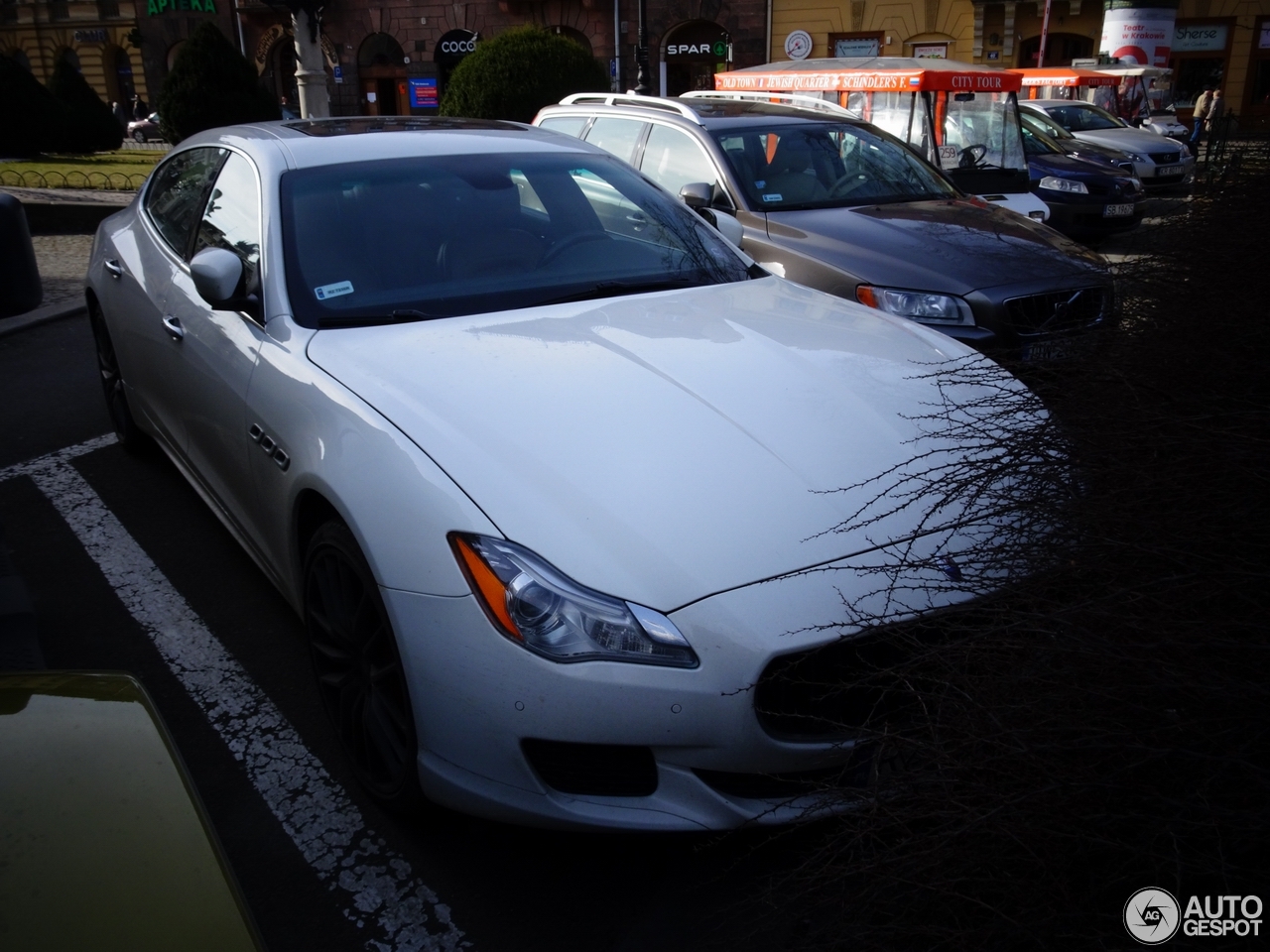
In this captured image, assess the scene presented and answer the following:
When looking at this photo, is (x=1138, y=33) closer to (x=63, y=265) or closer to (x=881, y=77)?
(x=881, y=77)

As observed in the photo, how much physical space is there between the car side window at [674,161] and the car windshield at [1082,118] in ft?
46.1

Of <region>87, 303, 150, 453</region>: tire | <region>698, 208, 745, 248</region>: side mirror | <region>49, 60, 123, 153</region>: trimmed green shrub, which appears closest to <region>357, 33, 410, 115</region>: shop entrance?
<region>49, 60, 123, 153</region>: trimmed green shrub

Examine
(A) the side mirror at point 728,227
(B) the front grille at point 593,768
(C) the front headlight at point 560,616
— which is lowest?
(B) the front grille at point 593,768

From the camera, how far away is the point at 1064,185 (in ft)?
45.8

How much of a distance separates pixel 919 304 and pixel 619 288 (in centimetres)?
235

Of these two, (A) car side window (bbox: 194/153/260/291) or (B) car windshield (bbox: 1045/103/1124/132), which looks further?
(B) car windshield (bbox: 1045/103/1124/132)

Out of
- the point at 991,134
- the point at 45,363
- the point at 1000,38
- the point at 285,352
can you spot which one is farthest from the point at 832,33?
the point at 285,352

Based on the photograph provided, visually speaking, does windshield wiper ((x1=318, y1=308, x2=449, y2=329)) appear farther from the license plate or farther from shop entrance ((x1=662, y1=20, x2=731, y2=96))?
shop entrance ((x1=662, y1=20, x2=731, y2=96))

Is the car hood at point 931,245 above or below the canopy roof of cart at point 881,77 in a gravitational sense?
below

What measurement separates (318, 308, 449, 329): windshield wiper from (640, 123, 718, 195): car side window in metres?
3.82

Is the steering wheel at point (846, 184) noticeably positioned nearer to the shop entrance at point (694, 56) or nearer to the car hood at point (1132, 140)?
the car hood at point (1132, 140)

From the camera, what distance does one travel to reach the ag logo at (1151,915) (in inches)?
55.3

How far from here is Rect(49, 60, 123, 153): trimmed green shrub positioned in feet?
78.4

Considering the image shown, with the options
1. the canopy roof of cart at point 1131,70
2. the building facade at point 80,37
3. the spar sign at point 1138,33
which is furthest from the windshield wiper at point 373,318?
the building facade at point 80,37
